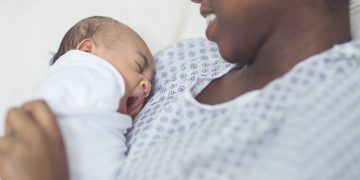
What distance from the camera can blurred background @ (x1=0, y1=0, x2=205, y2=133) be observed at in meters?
1.47

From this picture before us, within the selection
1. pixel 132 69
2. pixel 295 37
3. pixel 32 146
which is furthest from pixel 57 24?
pixel 295 37

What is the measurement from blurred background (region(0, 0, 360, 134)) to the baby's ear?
0.28 meters

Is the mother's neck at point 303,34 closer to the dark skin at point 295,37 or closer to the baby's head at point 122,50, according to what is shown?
the dark skin at point 295,37

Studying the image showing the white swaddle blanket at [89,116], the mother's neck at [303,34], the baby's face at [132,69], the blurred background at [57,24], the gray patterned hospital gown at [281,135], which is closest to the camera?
the gray patterned hospital gown at [281,135]

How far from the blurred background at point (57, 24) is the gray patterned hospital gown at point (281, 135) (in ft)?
1.88

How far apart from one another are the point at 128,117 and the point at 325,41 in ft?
1.43

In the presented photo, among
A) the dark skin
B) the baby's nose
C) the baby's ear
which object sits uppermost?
the dark skin

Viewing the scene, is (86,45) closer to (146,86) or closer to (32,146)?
(146,86)

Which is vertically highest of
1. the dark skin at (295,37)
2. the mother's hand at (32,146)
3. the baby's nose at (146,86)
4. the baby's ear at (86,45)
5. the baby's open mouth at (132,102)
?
the dark skin at (295,37)

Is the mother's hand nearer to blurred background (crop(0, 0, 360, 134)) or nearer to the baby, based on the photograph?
the baby

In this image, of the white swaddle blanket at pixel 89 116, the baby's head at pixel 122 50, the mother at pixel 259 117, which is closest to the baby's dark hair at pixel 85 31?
the baby's head at pixel 122 50

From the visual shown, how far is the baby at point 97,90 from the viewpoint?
1019 millimetres

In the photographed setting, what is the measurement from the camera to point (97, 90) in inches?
42.5

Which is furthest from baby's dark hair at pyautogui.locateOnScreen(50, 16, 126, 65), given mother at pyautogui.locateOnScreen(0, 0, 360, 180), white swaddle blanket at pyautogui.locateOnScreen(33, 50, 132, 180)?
mother at pyautogui.locateOnScreen(0, 0, 360, 180)
